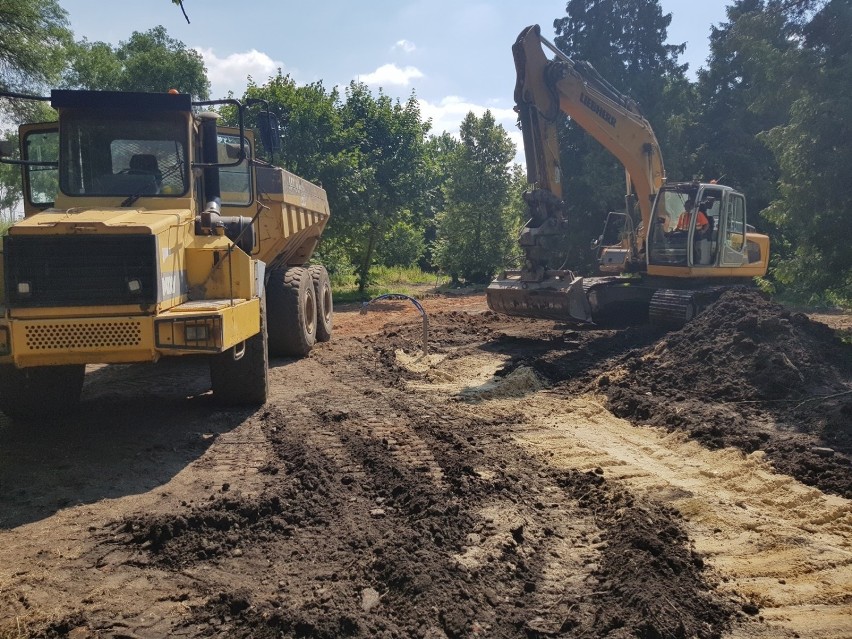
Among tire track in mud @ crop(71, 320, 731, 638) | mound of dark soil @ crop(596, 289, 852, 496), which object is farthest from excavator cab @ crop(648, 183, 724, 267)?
tire track in mud @ crop(71, 320, 731, 638)

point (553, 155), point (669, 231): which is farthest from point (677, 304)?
point (553, 155)

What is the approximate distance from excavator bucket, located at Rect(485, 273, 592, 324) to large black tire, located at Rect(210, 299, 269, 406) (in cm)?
548

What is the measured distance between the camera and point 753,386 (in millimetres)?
8203

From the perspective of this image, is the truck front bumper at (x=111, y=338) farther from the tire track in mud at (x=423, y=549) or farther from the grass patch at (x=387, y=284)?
the grass patch at (x=387, y=284)

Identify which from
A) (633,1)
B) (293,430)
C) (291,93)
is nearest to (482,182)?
(291,93)

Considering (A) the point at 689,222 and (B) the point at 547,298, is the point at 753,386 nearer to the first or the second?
(B) the point at 547,298

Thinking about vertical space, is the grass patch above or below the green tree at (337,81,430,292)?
below

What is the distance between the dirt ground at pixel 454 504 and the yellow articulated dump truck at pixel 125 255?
0.76 metres

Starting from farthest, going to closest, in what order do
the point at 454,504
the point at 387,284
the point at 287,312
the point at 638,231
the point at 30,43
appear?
the point at 387,284 → the point at 30,43 → the point at 638,231 → the point at 287,312 → the point at 454,504

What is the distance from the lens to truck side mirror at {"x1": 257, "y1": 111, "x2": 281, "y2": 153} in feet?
27.6

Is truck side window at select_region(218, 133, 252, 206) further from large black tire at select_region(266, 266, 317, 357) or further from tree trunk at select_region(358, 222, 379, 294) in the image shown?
tree trunk at select_region(358, 222, 379, 294)

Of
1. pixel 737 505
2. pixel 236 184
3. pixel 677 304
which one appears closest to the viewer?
pixel 737 505

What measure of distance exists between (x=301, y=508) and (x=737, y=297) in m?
8.46

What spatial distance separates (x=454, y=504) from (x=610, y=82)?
94.6 feet
